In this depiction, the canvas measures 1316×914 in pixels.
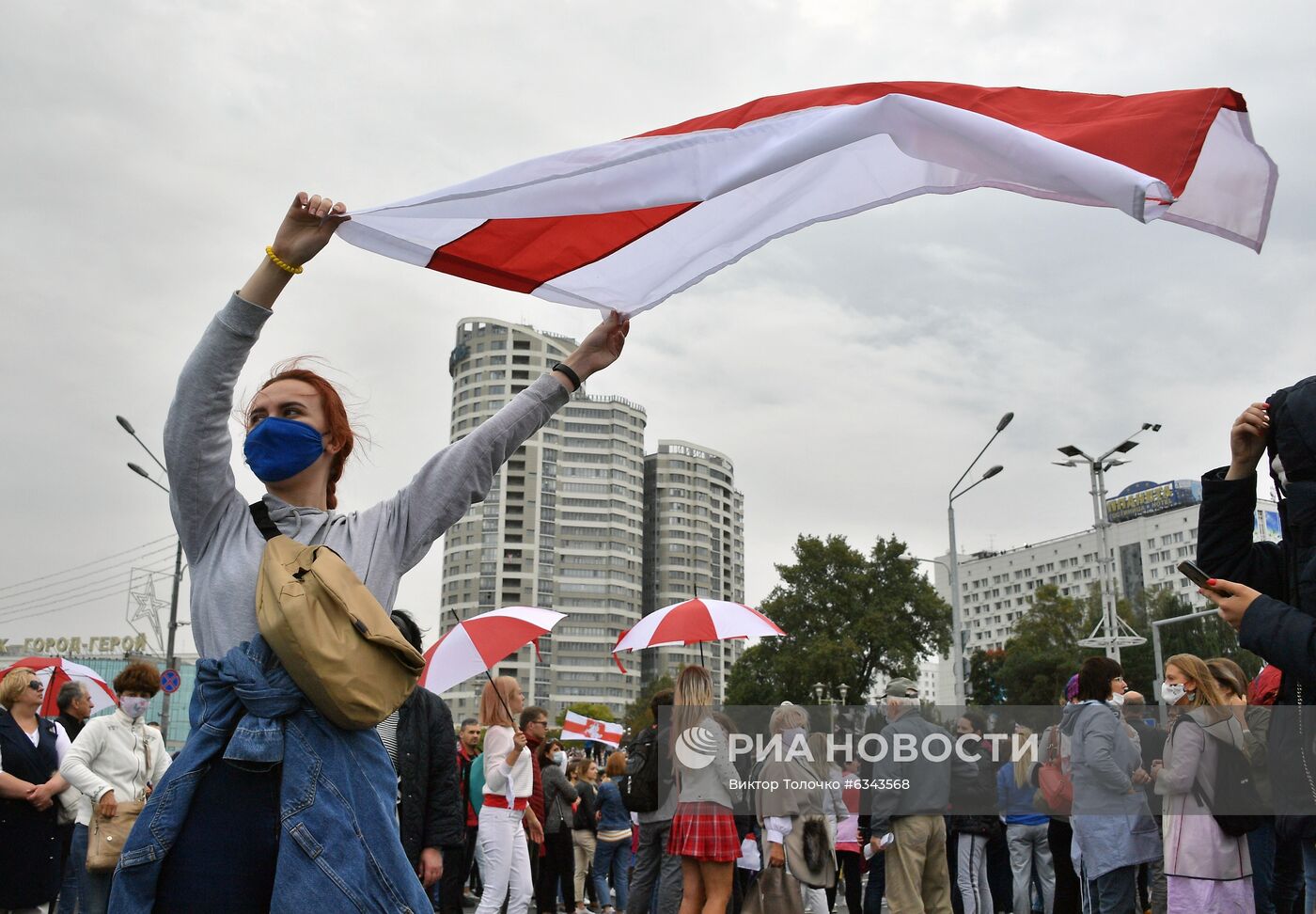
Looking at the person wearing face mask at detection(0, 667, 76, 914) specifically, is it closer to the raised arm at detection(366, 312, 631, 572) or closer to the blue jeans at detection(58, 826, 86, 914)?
the blue jeans at detection(58, 826, 86, 914)

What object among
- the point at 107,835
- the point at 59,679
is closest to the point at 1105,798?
the point at 107,835

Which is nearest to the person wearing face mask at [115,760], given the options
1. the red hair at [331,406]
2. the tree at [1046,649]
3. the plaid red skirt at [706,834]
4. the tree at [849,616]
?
the plaid red skirt at [706,834]

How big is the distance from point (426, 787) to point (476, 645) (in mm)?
3718

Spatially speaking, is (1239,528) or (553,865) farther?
(553,865)

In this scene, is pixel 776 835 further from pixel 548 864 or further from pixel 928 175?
pixel 928 175

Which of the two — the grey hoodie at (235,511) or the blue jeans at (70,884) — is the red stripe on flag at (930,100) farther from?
the blue jeans at (70,884)

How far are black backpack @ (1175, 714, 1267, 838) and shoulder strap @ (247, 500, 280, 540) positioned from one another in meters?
6.37

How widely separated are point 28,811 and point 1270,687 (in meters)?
8.58

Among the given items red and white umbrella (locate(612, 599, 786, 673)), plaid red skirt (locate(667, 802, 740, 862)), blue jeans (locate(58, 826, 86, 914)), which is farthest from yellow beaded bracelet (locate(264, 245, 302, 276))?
red and white umbrella (locate(612, 599, 786, 673))

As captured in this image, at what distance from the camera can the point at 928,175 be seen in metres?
3.81

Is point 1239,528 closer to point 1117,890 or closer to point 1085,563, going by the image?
point 1117,890

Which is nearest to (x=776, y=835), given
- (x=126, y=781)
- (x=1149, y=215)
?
(x=126, y=781)

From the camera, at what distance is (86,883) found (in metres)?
8.43

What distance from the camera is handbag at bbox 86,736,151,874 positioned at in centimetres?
753
